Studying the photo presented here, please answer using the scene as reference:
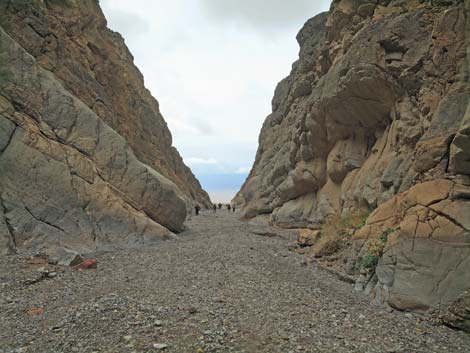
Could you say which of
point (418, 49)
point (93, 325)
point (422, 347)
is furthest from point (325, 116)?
point (93, 325)

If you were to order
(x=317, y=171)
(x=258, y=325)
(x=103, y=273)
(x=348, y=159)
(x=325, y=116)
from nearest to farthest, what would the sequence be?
1. (x=258, y=325)
2. (x=103, y=273)
3. (x=348, y=159)
4. (x=325, y=116)
5. (x=317, y=171)

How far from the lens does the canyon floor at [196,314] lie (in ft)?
22.1

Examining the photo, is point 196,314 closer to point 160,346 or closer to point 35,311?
point 160,346

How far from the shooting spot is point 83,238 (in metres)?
16.1

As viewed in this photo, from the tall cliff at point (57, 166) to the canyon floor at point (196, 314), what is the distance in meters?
3.20

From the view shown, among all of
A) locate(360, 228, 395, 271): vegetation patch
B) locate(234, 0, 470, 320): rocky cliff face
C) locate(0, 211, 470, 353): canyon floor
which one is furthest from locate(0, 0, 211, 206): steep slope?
locate(360, 228, 395, 271): vegetation patch

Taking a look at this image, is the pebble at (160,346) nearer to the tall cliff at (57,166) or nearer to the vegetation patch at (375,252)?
the vegetation patch at (375,252)

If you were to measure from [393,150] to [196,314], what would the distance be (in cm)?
1340

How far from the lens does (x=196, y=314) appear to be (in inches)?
318

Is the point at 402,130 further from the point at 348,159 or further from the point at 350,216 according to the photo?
the point at 348,159

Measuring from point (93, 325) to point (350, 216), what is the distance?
1403 cm

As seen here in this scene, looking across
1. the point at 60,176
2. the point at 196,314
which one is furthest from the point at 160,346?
the point at 60,176

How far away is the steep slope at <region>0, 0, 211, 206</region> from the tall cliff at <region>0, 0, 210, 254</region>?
0.32 feet

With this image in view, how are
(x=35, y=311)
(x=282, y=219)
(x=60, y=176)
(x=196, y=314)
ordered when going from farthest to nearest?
(x=282, y=219) → (x=60, y=176) → (x=35, y=311) → (x=196, y=314)
